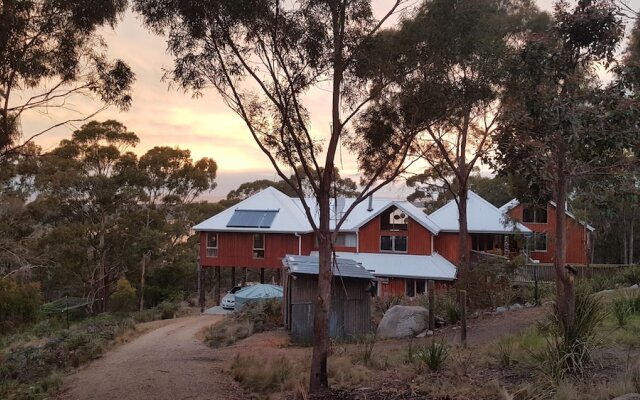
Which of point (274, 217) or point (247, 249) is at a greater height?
point (274, 217)

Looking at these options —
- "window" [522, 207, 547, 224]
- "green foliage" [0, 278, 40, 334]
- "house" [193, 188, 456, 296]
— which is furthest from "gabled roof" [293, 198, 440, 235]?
"green foliage" [0, 278, 40, 334]

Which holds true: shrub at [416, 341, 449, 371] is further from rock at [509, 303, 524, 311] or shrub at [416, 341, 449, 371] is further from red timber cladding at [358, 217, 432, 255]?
red timber cladding at [358, 217, 432, 255]

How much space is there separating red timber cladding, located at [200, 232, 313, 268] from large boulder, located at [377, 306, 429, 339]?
18.7 metres

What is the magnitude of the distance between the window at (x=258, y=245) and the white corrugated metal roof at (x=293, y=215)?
803mm

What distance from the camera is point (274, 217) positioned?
3675 cm

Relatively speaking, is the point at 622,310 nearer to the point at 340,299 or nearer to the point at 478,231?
the point at 340,299

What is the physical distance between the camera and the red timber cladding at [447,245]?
35469mm

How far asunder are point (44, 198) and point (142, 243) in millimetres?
6756

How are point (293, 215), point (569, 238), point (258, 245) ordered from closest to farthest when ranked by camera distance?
point (258, 245) < point (293, 215) < point (569, 238)

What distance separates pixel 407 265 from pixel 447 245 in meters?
3.96

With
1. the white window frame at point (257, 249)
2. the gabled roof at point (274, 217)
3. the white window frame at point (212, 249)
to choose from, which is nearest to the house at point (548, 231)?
the gabled roof at point (274, 217)

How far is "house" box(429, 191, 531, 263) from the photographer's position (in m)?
35.0

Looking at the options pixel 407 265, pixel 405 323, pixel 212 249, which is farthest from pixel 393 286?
pixel 405 323

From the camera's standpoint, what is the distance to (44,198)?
3444cm
